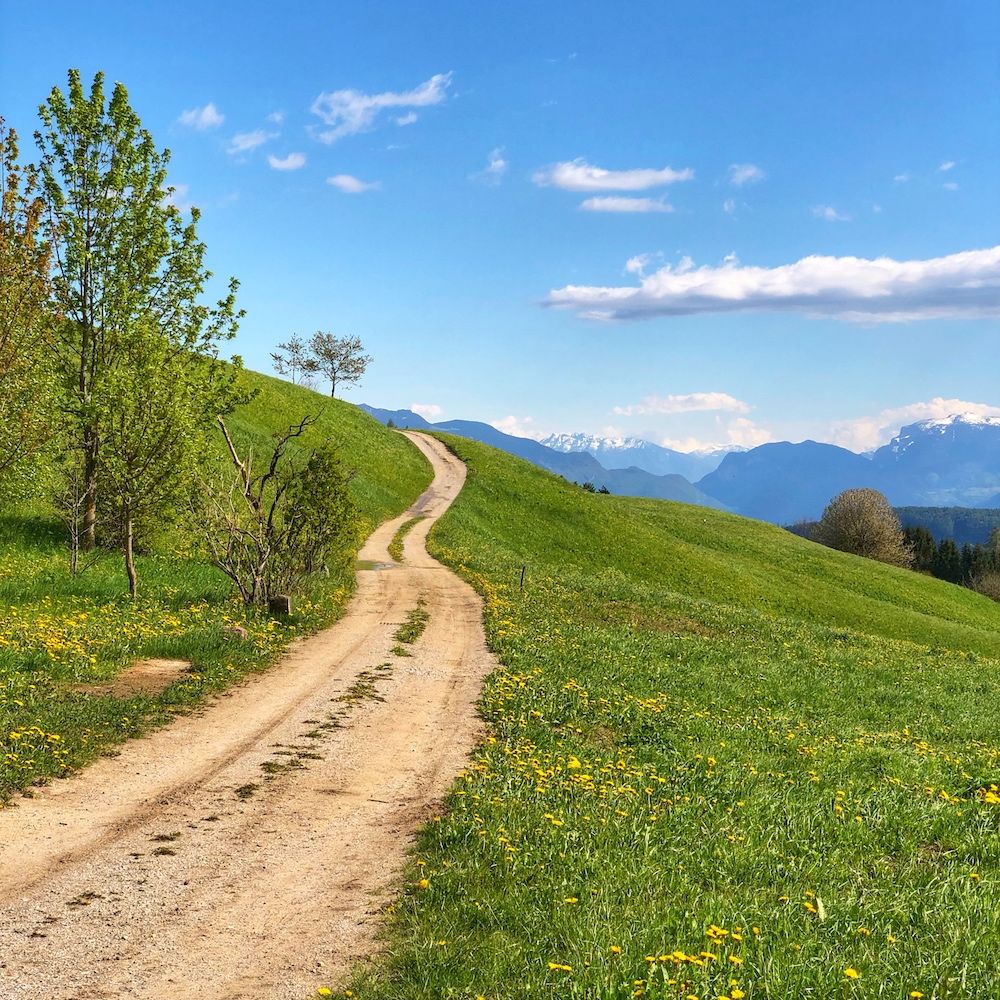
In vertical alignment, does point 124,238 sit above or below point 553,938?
above

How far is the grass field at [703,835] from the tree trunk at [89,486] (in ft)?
44.5

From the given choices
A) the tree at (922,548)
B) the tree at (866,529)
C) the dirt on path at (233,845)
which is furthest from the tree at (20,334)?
the tree at (922,548)

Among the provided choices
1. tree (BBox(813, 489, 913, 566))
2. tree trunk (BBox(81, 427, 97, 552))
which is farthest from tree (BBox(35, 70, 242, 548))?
tree (BBox(813, 489, 913, 566))

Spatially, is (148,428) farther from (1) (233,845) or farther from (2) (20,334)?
(1) (233,845)

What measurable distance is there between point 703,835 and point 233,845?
19.0 ft

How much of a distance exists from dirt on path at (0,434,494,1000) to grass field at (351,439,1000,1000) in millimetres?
752

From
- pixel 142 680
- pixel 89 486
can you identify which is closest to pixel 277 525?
pixel 89 486

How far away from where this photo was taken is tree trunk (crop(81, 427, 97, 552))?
2291 centimetres

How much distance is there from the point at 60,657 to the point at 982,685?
30.0m

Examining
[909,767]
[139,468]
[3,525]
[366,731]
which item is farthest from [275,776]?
[3,525]

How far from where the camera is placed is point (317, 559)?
29.5 m

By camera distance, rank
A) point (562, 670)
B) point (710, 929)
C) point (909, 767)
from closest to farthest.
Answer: point (710, 929) → point (909, 767) → point (562, 670)

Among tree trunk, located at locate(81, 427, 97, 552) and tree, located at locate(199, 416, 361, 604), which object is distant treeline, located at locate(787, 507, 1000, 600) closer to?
tree, located at locate(199, 416, 361, 604)

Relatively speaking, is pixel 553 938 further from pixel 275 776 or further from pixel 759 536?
pixel 759 536
